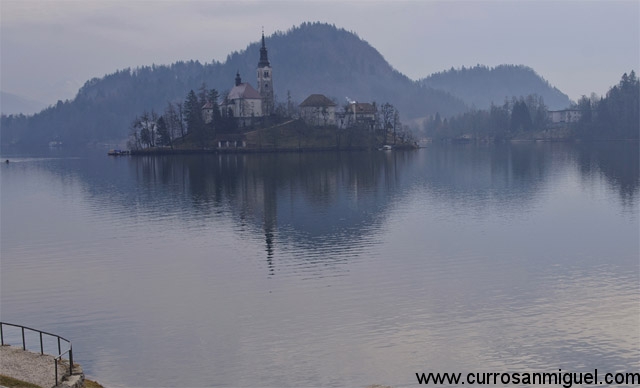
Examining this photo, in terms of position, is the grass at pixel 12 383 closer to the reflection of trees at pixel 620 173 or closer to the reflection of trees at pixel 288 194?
the reflection of trees at pixel 288 194

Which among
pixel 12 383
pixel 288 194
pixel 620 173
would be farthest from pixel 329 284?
pixel 620 173

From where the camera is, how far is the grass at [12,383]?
87.3 ft

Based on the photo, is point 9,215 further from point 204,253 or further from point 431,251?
point 431,251

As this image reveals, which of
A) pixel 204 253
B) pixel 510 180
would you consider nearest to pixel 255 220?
pixel 204 253

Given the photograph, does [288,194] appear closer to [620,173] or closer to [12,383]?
[620,173]

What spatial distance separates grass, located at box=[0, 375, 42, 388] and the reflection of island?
27360 millimetres

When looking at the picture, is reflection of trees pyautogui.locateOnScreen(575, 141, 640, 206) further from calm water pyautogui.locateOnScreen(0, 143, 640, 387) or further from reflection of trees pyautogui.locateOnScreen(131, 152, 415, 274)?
reflection of trees pyautogui.locateOnScreen(131, 152, 415, 274)

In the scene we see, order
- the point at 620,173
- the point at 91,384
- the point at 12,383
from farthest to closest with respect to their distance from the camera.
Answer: the point at 620,173 < the point at 91,384 < the point at 12,383

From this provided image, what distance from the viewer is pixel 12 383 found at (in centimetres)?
2686

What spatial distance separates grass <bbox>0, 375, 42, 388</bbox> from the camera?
87.3 ft

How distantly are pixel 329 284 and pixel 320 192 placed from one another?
192 feet

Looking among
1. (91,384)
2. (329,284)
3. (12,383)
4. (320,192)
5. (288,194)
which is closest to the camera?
(12,383)

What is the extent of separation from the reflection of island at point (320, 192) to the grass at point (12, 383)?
27.4 meters

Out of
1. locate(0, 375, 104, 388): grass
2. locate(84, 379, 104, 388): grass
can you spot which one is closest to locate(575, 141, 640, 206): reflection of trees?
locate(84, 379, 104, 388): grass
